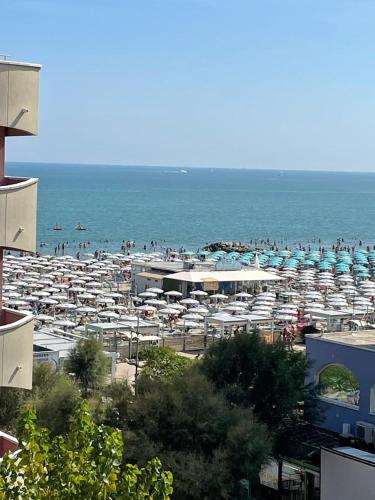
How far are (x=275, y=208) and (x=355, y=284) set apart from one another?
409 ft

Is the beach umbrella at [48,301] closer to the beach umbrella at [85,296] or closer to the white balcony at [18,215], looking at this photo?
the beach umbrella at [85,296]

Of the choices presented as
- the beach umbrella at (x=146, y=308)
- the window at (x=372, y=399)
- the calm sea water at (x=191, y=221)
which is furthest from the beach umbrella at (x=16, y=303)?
the calm sea water at (x=191, y=221)

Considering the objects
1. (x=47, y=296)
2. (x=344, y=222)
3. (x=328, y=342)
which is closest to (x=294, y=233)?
(x=344, y=222)

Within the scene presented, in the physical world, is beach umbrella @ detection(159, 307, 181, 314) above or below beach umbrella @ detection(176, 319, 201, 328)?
above

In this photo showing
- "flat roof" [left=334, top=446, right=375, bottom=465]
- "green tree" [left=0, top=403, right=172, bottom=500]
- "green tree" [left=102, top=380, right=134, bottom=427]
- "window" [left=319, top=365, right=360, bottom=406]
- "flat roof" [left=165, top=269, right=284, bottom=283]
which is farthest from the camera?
"flat roof" [left=165, top=269, right=284, bottom=283]

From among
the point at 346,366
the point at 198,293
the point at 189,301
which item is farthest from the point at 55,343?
the point at 198,293

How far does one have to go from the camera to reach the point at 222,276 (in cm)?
5050

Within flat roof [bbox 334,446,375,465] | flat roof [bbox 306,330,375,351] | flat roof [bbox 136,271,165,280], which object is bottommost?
flat roof [bbox 136,271,165,280]

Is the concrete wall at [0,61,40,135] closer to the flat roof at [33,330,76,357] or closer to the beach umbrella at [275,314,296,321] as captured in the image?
the flat roof at [33,330,76,357]

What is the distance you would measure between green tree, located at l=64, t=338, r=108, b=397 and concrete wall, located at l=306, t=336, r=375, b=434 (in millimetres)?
5856

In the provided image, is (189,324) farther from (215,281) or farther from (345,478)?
(345,478)

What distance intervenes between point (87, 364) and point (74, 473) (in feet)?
57.1

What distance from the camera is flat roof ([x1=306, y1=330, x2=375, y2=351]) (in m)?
21.1

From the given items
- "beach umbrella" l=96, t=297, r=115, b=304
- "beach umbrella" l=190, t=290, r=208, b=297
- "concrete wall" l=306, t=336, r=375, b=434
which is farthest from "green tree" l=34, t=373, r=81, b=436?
"beach umbrella" l=190, t=290, r=208, b=297
